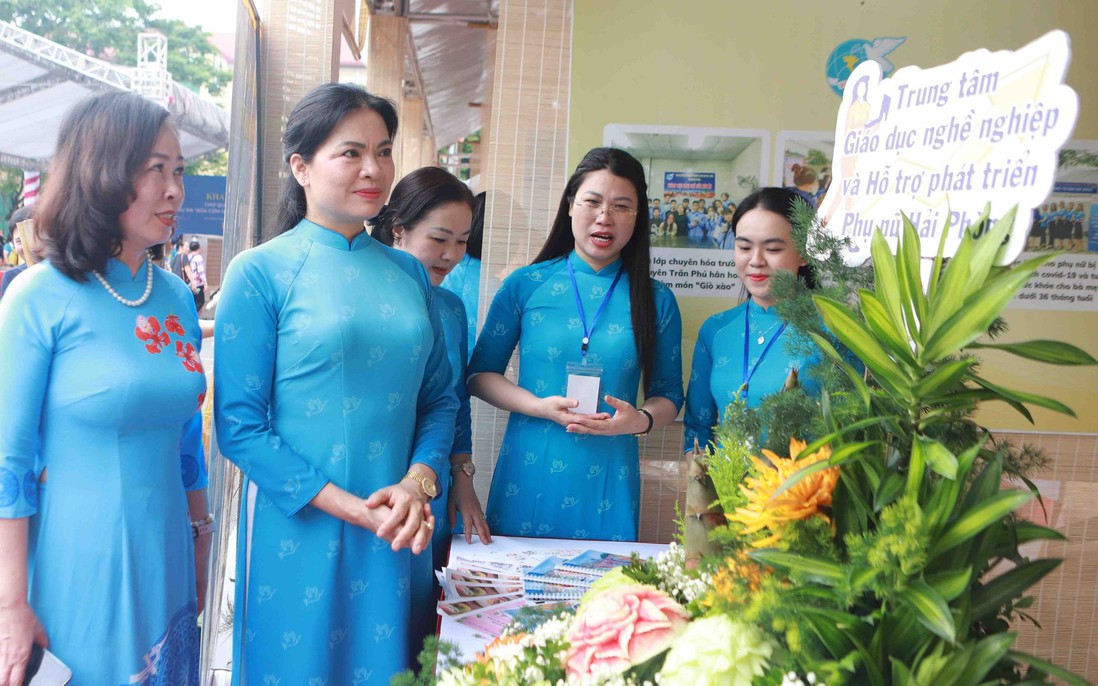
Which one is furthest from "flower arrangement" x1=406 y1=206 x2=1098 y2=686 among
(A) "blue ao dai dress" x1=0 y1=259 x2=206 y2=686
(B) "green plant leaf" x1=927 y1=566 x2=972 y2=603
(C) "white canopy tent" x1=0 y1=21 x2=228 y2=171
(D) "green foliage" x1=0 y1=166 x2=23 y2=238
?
(C) "white canopy tent" x1=0 y1=21 x2=228 y2=171

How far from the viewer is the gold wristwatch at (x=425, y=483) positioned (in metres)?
1.69

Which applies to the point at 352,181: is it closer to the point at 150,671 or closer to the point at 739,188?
the point at 150,671

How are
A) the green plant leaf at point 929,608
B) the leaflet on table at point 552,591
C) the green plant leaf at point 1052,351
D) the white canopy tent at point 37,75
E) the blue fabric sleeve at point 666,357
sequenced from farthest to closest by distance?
the white canopy tent at point 37,75 → the blue fabric sleeve at point 666,357 → the leaflet on table at point 552,591 → the green plant leaf at point 1052,351 → the green plant leaf at point 929,608

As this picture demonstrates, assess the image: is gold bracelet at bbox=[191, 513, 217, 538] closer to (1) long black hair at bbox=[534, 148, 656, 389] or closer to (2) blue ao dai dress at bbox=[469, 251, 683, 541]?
(2) blue ao dai dress at bbox=[469, 251, 683, 541]

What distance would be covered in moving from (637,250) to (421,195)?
2.03 ft

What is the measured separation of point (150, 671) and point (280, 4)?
238 cm

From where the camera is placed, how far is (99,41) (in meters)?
12.8

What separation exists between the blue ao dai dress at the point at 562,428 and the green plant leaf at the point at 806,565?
139 cm

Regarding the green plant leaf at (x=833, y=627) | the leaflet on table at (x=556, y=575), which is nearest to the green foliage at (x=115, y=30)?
the leaflet on table at (x=556, y=575)

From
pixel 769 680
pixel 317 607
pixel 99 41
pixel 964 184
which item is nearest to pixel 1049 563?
pixel 769 680

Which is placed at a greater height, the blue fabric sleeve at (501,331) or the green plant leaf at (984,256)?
the green plant leaf at (984,256)

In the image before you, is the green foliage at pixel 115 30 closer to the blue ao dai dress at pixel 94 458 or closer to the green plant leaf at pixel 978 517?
the blue ao dai dress at pixel 94 458

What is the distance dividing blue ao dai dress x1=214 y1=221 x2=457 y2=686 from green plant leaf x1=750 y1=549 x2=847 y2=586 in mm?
954

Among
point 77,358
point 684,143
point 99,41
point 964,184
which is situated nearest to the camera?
point 964,184
